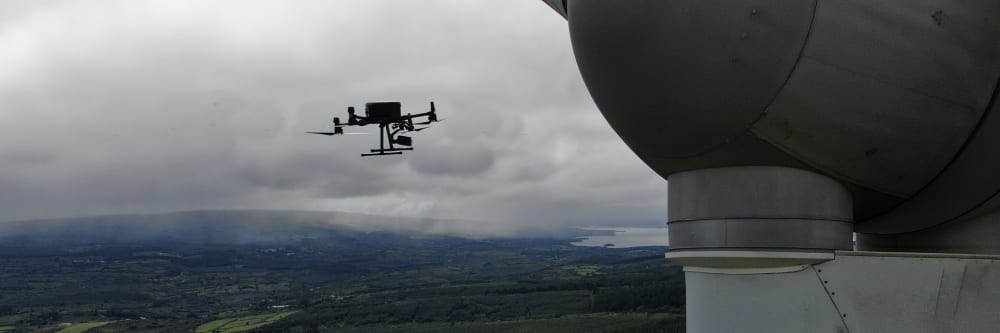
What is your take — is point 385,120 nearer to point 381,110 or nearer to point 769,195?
point 381,110

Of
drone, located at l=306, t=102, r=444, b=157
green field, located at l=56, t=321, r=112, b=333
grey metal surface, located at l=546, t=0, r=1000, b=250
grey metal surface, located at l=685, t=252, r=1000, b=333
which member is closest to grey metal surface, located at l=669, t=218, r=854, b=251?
grey metal surface, located at l=685, t=252, r=1000, b=333

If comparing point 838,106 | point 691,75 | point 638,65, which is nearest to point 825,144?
point 838,106

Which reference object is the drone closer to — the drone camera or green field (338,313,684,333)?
the drone camera

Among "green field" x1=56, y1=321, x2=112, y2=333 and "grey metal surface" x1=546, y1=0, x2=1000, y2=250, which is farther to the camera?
"green field" x1=56, y1=321, x2=112, y2=333

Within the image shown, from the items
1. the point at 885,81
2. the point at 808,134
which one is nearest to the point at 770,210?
the point at 808,134

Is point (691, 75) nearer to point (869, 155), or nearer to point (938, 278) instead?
point (869, 155)

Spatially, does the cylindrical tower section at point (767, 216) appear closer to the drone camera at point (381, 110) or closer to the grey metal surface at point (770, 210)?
the grey metal surface at point (770, 210)
